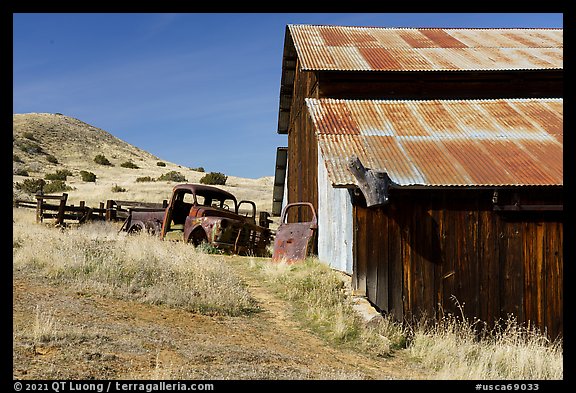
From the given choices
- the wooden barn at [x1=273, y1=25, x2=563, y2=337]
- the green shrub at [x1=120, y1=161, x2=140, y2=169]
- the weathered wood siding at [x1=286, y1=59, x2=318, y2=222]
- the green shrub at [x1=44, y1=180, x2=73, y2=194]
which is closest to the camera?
the wooden barn at [x1=273, y1=25, x2=563, y2=337]

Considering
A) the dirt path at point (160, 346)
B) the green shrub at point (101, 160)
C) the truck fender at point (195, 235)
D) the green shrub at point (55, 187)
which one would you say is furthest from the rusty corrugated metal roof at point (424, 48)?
the green shrub at point (101, 160)

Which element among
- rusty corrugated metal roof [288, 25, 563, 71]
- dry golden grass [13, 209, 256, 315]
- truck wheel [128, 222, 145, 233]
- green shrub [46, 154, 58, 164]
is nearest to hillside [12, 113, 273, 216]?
green shrub [46, 154, 58, 164]

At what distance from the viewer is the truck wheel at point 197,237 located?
14594 mm

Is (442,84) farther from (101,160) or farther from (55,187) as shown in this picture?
(101,160)

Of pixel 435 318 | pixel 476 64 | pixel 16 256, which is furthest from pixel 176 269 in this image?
pixel 476 64

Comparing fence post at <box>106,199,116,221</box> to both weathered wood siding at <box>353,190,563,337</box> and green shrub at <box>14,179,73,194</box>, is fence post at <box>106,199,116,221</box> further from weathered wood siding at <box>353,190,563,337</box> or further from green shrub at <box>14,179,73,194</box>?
→ weathered wood siding at <box>353,190,563,337</box>

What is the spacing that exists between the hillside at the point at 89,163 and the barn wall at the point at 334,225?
61.5 feet

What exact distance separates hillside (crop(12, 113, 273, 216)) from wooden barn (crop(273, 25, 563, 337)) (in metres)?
18.8

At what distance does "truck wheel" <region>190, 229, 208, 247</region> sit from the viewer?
14.6 m

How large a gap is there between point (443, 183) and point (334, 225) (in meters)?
2.95

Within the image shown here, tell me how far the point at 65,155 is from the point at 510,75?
5067 cm
